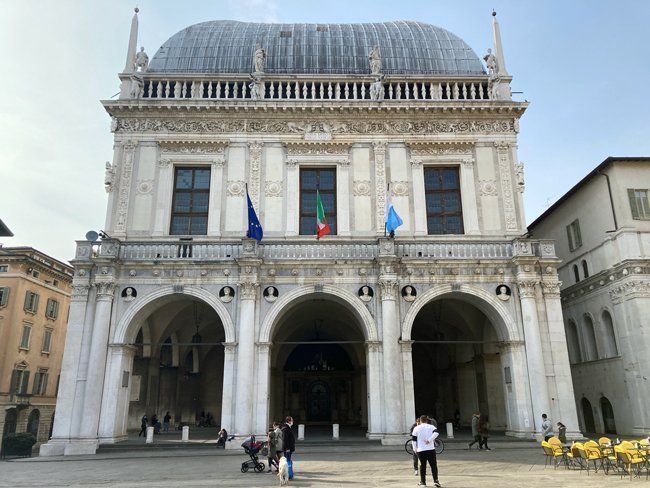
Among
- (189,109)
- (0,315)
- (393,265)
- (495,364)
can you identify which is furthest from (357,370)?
(0,315)

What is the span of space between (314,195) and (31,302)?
28.4 meters

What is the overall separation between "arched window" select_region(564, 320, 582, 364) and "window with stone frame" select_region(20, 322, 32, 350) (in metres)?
38.8

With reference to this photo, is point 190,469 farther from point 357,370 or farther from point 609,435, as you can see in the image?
point 609,435

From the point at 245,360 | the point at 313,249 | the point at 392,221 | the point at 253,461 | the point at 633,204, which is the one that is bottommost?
the point at 253,461

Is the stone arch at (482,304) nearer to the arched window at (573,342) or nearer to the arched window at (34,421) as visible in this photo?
the arched window at (573,342)

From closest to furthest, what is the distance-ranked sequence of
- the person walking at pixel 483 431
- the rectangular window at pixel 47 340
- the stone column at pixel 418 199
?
1. the person walking at pixel 483 431
2. the stone column at pixel 418 199
3. the rectangular window at pixel 47 340

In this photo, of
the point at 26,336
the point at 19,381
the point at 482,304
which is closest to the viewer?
the point at 482,304

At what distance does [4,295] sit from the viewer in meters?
40.6

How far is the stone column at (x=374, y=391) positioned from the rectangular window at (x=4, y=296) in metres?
31.6

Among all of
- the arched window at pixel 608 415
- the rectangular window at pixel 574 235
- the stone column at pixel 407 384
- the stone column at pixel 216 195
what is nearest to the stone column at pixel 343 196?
the stone column at pixel 216 195

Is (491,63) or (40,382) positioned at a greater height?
(491,63)

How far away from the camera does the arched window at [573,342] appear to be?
2967 cm

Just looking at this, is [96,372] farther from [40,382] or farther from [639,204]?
[40,382]

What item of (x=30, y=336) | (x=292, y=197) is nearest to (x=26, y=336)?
(x=30, y=336)
